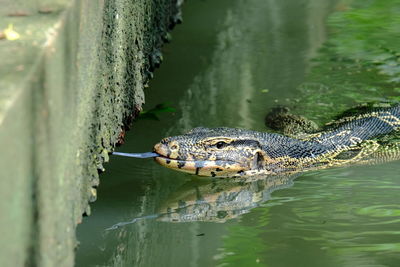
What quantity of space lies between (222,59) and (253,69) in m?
0.52


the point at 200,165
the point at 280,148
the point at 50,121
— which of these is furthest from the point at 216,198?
the point at 50,121

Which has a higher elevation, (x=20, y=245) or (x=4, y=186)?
(x=4, y=186)

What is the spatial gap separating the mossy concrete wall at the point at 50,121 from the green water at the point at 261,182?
790 mm

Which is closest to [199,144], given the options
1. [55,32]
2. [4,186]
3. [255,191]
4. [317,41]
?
[255,191]

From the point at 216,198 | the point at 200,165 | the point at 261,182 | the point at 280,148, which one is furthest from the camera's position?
the point at 280,148

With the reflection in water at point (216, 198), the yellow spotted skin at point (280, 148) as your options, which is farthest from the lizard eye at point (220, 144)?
the reflection in water at point (216, 198)

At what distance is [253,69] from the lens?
28.9 feet

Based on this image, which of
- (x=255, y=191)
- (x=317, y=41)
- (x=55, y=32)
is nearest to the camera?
(x=55, y=32)

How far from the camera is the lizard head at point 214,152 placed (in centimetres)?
602

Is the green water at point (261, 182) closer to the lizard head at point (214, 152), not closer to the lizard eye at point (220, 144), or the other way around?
the lizard head at point (214, 152)

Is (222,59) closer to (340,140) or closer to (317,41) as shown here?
(317,41)

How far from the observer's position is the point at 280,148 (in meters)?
6.61

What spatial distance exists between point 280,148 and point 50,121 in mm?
3701

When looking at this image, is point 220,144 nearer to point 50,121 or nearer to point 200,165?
point 200,165
